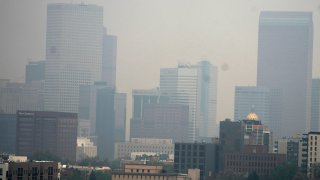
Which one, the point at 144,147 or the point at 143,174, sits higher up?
the point at 144,147

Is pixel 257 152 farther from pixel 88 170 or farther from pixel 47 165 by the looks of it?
pixel 47 165

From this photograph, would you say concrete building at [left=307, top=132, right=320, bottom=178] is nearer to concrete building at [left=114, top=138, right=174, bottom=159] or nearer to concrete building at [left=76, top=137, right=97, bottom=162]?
concrete building at [left=76, top=137, right=97, bottom=162]

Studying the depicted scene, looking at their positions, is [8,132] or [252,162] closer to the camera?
[252,162]

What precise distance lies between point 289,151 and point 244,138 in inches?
128

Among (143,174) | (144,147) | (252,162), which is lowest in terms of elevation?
(143,174)

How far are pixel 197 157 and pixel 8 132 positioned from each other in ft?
176

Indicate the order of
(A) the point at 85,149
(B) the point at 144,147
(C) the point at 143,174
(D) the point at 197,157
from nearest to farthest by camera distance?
(C) the point at 143,174 → (D) the point at 197,157 → (A) the point at 85,149 → (B) the point at 144,147

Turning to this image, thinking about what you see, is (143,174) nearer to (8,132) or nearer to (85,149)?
(85,149)

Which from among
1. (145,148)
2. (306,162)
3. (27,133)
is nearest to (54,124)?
(27,133)

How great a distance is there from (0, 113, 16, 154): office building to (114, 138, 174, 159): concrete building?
1003cm

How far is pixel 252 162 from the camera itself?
11688cm

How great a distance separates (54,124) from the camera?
159 metres

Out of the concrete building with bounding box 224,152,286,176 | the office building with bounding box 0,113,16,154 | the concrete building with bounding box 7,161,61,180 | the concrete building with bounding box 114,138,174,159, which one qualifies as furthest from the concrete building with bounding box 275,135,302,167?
the concrete building with bounding box 7,161,61,180

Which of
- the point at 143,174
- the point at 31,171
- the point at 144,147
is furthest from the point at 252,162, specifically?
the point at 144,147
